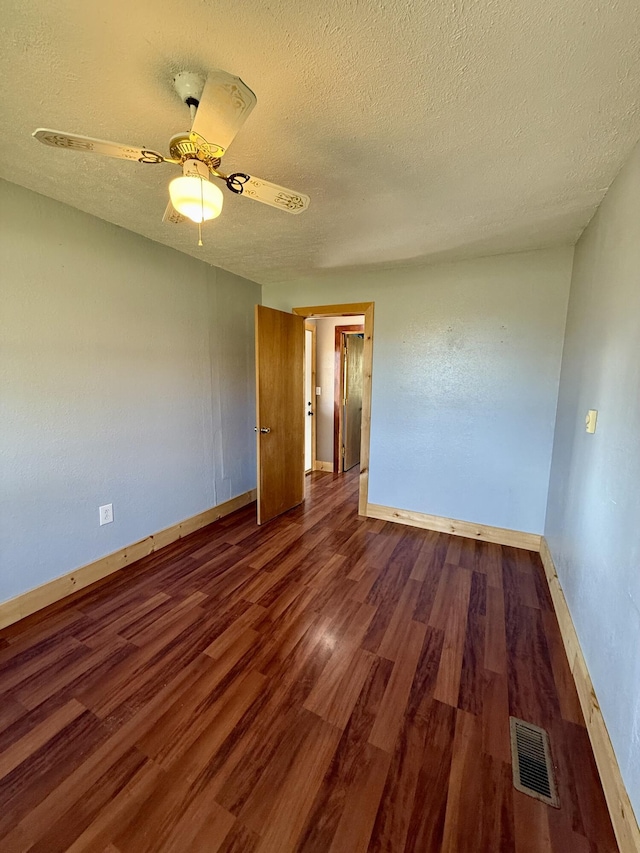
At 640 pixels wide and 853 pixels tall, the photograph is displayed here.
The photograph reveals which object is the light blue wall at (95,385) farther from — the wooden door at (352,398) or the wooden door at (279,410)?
the wooden door at (352,398)

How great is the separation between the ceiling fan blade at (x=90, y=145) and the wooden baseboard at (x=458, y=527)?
10.1 feet

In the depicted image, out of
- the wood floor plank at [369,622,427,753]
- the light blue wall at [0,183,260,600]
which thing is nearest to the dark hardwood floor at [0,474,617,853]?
the wood floor plank at [369,622,427,753]

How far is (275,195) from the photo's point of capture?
136cm

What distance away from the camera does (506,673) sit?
1663 millimetres

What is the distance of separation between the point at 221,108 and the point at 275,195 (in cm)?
36

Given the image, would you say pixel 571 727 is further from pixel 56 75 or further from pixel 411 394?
pixel 56 75

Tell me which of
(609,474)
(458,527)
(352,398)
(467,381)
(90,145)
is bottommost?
(458,527)

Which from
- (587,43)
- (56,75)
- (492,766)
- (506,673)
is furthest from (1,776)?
(587,43)

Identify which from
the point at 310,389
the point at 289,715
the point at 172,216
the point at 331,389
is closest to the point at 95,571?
the point at 289,715

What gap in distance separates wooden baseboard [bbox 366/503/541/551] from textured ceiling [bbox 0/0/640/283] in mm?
2309

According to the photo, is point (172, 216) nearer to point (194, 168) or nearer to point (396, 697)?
point (194, 168)

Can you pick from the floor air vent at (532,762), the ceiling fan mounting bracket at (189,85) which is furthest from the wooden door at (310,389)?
the floor air vent at (532,762)

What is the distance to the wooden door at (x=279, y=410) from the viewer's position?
10.4 feet

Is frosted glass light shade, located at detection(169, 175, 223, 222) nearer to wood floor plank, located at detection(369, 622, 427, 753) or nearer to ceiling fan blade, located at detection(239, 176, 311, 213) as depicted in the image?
ceiling fan blade, located at detection(239, 176, 311, 213)
